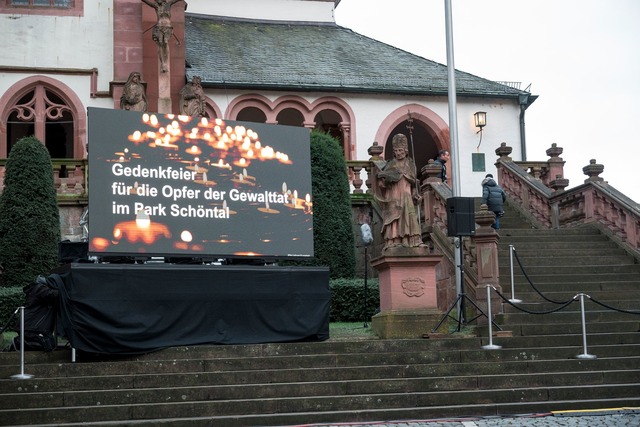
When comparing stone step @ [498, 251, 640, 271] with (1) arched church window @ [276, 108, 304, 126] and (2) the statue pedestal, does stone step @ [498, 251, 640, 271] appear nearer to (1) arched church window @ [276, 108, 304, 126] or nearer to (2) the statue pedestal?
(2) the statue pedestal

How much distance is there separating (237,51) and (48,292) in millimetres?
17176

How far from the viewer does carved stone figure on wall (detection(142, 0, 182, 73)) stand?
25.4 meters

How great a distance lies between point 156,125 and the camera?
17.6 meters

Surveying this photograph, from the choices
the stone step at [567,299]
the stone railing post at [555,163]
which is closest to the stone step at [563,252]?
the stone step at [567,299]

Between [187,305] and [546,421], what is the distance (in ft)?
18.7

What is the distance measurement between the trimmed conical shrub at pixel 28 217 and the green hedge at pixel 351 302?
18.5 feet

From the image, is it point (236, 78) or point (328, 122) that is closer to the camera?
point (236, 78)

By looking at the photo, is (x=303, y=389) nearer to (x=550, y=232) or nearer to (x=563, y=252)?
(x=563, y=252)

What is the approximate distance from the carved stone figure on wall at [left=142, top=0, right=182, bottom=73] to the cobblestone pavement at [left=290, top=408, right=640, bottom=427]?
1374 cm

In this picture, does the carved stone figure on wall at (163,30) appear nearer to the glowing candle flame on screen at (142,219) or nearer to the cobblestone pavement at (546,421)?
the glowing candle flame on screen at (142,219)

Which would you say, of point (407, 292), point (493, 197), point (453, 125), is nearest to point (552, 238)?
point (493, 197)

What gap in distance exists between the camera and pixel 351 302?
21422 millimetres

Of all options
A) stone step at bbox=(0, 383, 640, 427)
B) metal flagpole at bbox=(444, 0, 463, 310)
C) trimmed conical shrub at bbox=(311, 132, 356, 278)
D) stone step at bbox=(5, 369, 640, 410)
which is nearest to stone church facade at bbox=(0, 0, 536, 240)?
trimmed conical shrub at bbox=(311, 132, 356, 278)

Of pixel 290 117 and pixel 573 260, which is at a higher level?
pixel 290 117
